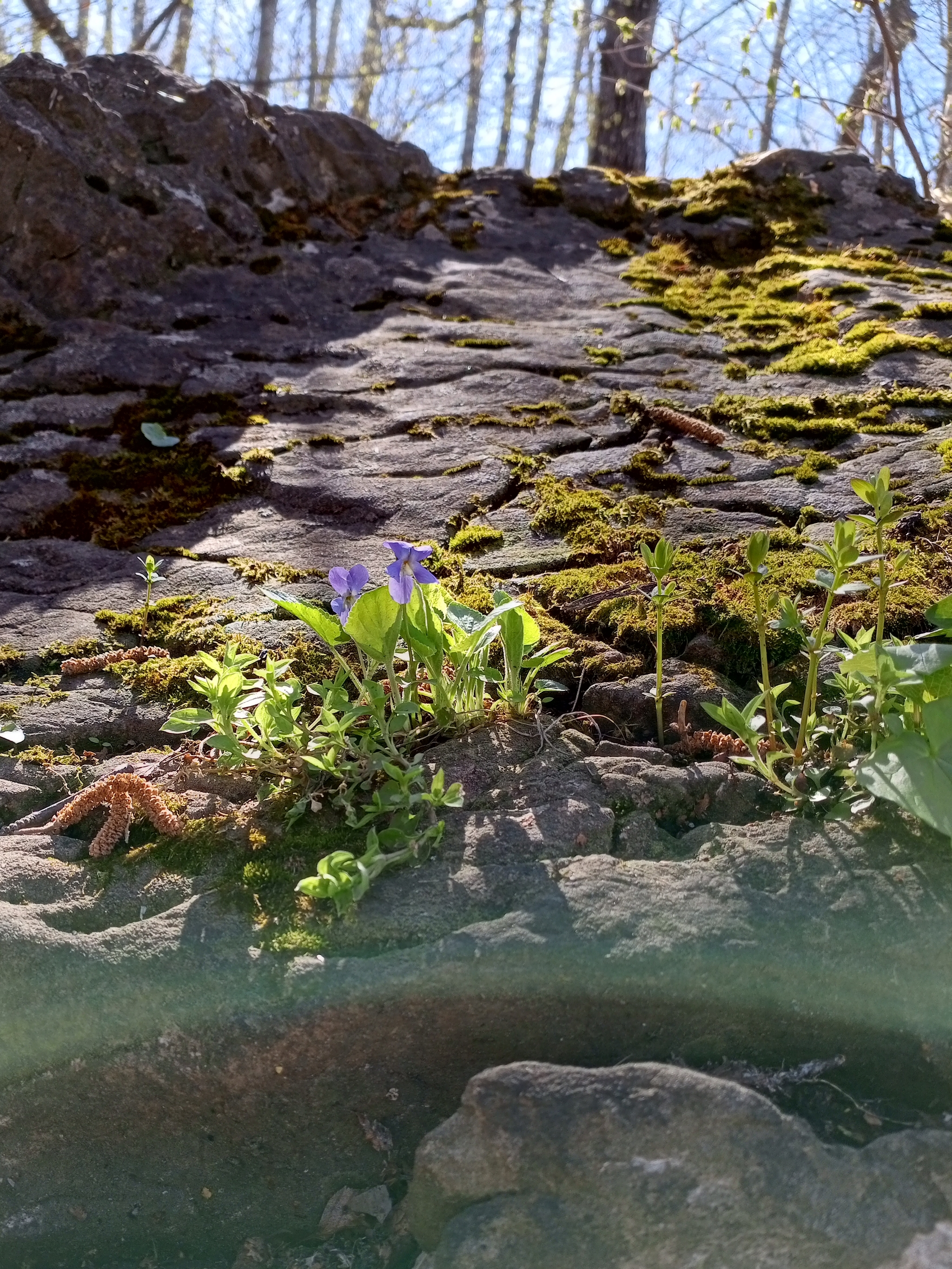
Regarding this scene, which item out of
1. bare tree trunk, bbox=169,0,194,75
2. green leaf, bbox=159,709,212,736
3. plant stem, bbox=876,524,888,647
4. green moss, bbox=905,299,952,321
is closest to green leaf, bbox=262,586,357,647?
green leaf, bbox=159,709,212,736

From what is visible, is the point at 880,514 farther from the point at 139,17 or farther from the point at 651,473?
the point at 139,17

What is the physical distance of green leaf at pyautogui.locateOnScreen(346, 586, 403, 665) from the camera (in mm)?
2182

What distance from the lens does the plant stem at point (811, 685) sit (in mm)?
2119

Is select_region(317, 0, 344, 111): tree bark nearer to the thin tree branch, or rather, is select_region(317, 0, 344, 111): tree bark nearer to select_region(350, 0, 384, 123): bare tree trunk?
select_region(350, 0, 384, 123): bare tree trunk

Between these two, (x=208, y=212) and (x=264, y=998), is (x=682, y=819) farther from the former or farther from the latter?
(x=208, y=212)

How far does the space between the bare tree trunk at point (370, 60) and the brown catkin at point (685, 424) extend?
19087mm

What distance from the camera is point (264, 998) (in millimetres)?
1820

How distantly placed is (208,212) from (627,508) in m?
3.47

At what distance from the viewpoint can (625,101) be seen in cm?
888

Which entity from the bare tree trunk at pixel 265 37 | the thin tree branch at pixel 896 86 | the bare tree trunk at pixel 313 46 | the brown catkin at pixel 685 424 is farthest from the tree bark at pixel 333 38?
the brown catkin at pixel 685 424

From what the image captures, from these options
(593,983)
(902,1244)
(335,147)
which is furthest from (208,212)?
(902,1244)

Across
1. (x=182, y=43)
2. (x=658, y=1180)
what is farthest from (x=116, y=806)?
(x=182, y=43)

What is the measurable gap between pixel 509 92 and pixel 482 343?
21.0 metres

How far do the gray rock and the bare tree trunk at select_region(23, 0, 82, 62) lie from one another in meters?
11.5
